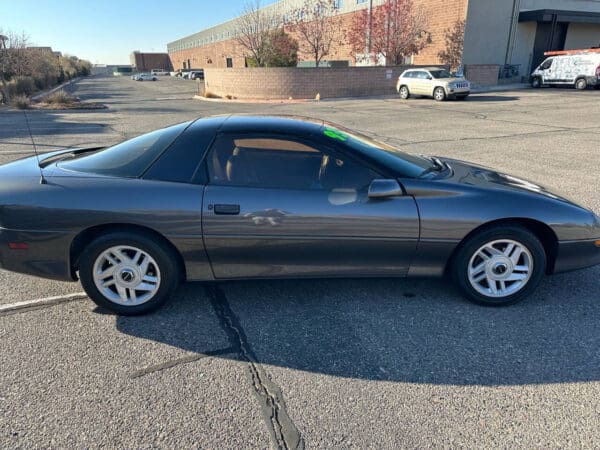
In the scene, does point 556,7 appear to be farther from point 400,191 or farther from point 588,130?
point 400,191

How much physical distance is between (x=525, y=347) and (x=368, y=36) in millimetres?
31601

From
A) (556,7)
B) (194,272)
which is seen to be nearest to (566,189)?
(194,272)

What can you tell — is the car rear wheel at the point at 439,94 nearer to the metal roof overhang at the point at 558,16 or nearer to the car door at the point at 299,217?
the metal roof overhang at the point at 558,16

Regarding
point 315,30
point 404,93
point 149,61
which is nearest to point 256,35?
A: point 315,30

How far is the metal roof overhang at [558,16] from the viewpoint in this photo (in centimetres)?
2750

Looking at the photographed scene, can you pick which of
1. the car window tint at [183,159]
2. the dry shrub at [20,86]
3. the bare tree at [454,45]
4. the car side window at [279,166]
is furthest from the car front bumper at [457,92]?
the dry shrub at [20,86]

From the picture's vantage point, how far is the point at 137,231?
9.53 ft

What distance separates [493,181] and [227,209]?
209 cm

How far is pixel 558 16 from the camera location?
1110 inches

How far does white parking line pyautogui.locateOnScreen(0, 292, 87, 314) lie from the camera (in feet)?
10.3

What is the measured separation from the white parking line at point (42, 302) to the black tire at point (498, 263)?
294 cm

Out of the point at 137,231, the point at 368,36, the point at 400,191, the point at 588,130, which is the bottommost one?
the point at 588,130

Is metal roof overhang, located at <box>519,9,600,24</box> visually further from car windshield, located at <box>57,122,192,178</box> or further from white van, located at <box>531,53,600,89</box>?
car windshield, located at <box>57,122,192,178</box>

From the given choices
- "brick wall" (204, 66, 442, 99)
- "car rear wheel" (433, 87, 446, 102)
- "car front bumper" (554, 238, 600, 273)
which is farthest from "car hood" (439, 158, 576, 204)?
"brick wall" (204, 66, 442, 99)
